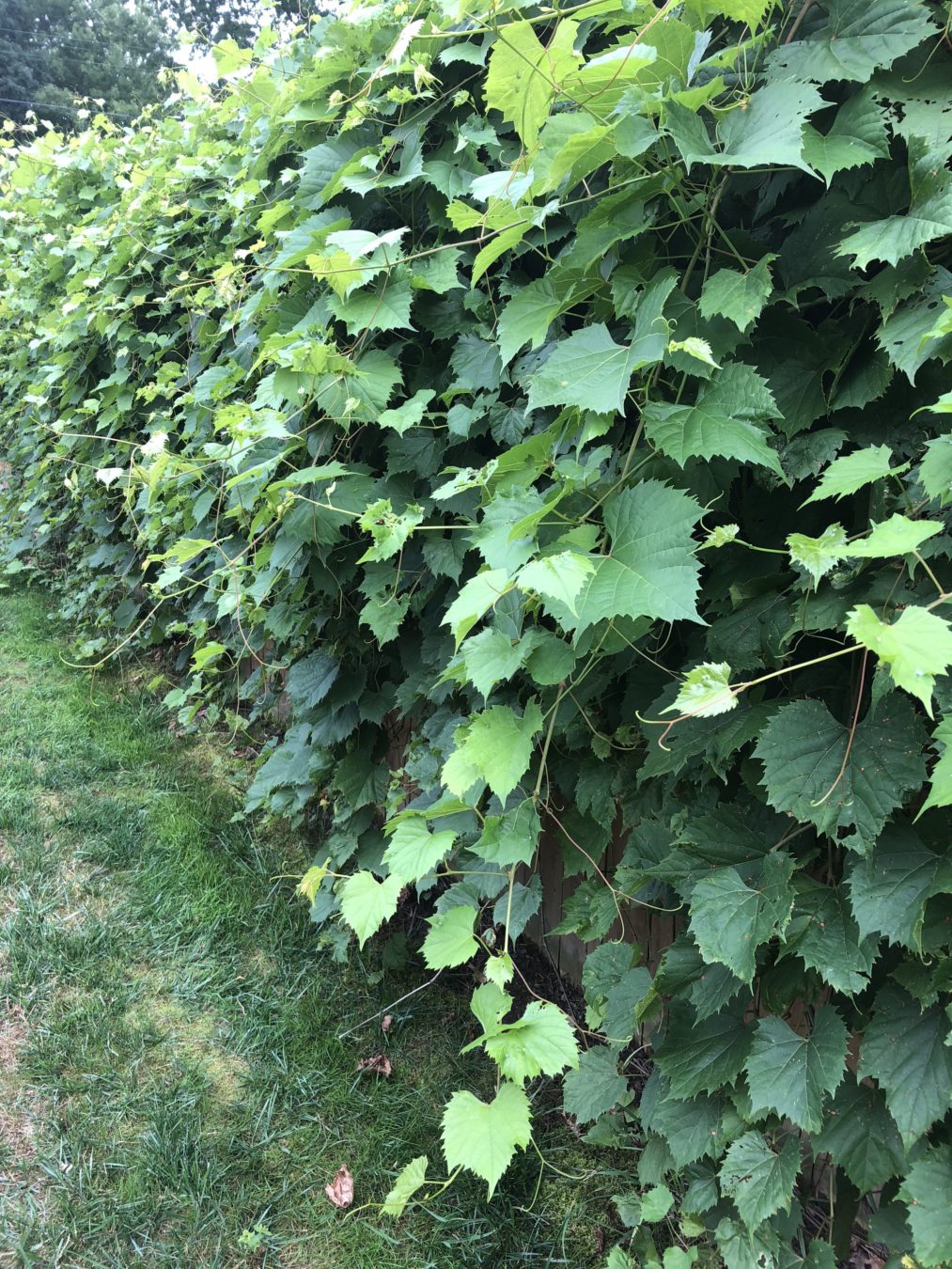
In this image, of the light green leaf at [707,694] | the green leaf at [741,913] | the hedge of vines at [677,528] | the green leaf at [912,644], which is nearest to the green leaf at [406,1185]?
the hedge of vines at [677,528]

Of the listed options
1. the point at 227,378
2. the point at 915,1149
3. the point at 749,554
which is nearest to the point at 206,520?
the point at 227,378

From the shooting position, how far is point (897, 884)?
1091 millimetres

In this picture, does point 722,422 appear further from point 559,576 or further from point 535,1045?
point 535,1045

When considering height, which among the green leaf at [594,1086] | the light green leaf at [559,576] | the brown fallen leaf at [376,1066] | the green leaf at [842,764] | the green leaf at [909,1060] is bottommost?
the brown fallen leaf at [376,1066]

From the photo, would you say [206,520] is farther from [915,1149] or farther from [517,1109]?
[915,1149]

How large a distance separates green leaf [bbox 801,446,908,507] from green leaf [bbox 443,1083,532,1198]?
109cm

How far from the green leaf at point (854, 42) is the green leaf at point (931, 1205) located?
5.06 feet

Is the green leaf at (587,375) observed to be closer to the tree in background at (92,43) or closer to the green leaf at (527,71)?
the green leaf at (527,71)

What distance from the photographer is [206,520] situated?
3.06m

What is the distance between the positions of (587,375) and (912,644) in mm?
677

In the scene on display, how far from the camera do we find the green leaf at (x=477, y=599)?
3.98 ft

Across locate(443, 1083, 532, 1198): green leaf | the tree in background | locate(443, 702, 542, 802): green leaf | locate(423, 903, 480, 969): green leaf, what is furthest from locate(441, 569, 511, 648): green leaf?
the tree in background

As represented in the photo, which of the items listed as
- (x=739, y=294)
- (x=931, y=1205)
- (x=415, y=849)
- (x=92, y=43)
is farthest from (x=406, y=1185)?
(x=92, y=43)

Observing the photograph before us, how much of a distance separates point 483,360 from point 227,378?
1.23 metres
